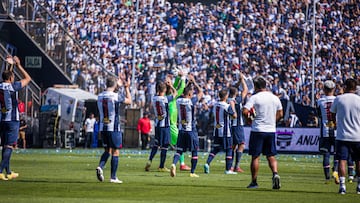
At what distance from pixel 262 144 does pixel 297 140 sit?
25.5 meters

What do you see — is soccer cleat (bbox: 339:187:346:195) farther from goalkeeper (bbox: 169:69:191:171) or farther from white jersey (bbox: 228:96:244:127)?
goalkeeper (bbox: 169:69:191:171)

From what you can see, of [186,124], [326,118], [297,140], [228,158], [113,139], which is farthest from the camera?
[297,140]

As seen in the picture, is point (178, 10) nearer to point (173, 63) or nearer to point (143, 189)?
point (173, 63)

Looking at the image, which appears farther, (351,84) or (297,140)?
(297,140)

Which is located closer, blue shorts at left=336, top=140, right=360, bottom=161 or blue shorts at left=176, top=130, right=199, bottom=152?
blue shorts at left=336, top=140, right=360, bottom=161

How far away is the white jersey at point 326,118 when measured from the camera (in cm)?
2643

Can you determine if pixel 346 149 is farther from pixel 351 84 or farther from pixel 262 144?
pixel 262 144

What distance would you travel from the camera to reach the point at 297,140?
4809cm

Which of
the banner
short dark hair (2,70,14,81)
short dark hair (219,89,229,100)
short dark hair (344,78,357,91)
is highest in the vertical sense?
short dark hair (2,70,14,81)

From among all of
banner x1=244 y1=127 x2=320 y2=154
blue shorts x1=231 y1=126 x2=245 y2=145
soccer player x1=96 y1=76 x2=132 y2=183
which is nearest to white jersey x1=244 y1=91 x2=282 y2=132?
soccer player x1=96 y1=76 x2=132 y2=183

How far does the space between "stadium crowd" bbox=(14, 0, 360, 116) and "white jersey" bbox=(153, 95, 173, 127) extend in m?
25.0

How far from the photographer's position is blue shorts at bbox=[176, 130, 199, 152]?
28.7 metres

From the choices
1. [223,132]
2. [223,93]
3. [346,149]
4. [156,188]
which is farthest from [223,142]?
[346,149]

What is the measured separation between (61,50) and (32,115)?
3.96 m
